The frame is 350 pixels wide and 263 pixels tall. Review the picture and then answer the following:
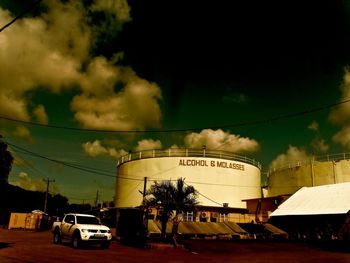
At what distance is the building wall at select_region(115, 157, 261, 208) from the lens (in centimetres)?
3775

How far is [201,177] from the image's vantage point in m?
37.8

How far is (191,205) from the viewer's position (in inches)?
809

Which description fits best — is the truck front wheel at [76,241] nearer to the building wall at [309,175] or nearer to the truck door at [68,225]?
the truck door at [68,225]

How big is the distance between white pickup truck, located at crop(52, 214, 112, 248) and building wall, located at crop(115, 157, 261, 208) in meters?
20.1

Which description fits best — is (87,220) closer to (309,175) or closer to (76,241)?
(76,241)

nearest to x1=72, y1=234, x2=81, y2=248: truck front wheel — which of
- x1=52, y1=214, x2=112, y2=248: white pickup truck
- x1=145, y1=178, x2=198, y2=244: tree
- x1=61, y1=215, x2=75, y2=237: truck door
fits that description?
x1=52, y1=214, x2=112, y2=248: white pickup truck

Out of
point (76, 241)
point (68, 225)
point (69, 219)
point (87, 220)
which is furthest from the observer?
point (69, 219)

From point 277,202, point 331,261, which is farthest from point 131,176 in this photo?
point 331,261

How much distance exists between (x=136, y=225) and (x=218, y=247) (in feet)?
15.6

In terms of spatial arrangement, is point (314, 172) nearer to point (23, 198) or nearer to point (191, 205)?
point (191, 205)

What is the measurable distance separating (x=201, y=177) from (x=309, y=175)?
12.0 meters

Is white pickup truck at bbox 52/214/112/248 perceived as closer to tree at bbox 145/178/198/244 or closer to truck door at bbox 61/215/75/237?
truck door at bbox 61/215/75/237

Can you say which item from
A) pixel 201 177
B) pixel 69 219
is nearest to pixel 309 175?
pixel 201 177

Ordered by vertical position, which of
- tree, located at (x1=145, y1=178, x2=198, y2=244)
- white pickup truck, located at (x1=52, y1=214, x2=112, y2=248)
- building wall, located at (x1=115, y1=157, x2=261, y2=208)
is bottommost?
white pickup truck, located at (x1=52, y1=214, x2=112, y2=248)
